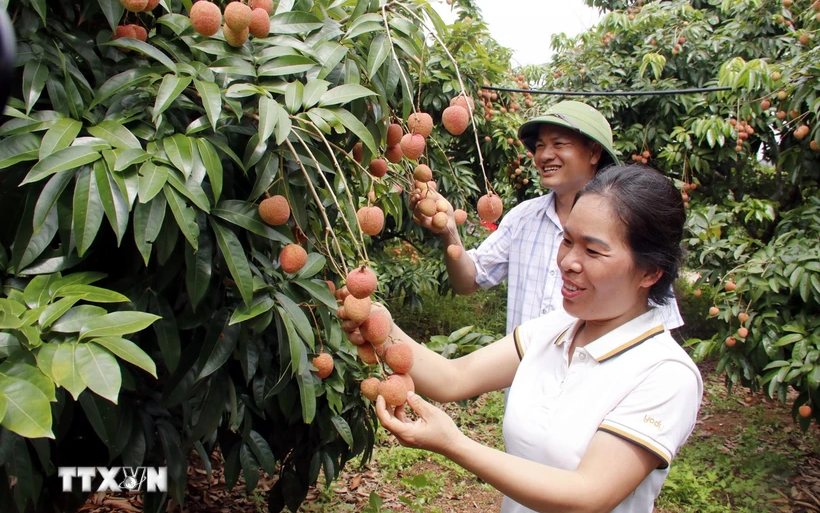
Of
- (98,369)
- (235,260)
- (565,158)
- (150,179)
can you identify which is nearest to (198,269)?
(235,260)

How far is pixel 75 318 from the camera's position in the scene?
794 millimetres

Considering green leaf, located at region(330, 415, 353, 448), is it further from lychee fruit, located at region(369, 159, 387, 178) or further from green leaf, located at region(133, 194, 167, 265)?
green leaf, located at region(133, 194, 167, 265)

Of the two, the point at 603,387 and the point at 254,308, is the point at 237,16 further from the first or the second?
the point at 603,387

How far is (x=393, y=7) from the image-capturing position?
3.80 ft

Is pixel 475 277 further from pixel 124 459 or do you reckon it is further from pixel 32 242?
pixel 32 242

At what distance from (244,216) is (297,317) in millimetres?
187

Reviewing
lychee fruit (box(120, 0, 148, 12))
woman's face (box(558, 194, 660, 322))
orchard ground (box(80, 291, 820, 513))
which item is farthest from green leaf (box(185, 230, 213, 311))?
orchard ground (box(80, 291, 820, 513))

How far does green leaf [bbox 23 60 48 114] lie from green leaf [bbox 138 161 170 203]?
0.21m

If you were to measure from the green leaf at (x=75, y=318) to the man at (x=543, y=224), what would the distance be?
2.87 feet

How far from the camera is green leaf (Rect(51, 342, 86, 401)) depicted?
70cm

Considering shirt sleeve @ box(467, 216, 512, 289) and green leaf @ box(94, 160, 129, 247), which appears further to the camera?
shirt sleeve @ box(467, 216, 512, 289)

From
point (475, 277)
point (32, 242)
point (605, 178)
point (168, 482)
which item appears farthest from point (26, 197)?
point (475, 277)

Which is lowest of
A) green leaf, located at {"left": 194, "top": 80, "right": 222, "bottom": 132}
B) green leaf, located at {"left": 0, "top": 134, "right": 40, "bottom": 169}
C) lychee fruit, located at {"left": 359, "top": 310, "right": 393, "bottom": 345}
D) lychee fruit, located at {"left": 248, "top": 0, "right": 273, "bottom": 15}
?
lychee fruit, located at {"left": 359, "top": 310, "right": 393, "bottom": 345}

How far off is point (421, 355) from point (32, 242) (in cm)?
74
